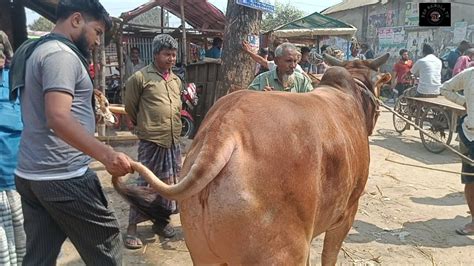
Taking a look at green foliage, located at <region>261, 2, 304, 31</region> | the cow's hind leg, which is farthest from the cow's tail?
green foliage, located at <region>261, 2, 304, 31</region>

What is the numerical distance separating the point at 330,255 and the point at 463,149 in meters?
2.61

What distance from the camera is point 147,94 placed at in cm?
427

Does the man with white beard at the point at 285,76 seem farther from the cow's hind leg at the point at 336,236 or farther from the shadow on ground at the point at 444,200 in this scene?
the shadow on ground at the point at 444,200

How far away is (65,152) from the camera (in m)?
2.32

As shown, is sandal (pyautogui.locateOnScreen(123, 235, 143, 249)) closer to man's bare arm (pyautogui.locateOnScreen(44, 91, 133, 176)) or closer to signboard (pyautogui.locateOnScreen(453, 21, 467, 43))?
man's bare arm (pyautogui.locateOnScreen(44, 91, 133, 176))

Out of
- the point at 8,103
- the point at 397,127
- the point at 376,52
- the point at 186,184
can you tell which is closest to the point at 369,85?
the point at 186,184

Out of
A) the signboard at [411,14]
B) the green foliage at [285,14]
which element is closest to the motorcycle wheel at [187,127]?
the signboard at [411,14]

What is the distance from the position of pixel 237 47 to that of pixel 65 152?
3488 millimetres

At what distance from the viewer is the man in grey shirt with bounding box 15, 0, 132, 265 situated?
6.81ft

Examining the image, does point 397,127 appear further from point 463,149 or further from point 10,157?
point 10,157

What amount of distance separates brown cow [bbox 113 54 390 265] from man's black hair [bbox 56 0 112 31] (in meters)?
0.82

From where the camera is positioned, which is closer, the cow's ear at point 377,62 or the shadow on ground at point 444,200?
the cow's ear at point 377,62

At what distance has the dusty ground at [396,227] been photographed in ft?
14.1

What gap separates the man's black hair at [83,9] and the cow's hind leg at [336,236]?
220 centimetres
